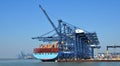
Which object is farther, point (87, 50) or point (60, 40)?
point (87, 50)

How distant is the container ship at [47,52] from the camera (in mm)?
131000

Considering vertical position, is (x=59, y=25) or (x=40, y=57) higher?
(x=59, y=25)

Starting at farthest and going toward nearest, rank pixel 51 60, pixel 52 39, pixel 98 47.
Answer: pixel 98 47 < pixel 52 39 < pixel 51 60

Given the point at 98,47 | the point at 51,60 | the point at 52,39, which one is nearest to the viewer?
the point at 51,60

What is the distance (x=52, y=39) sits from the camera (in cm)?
13988

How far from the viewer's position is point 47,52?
433ft

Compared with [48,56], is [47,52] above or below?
above

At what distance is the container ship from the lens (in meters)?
131

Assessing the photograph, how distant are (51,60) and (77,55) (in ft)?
57.3

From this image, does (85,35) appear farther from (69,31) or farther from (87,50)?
(87,50)

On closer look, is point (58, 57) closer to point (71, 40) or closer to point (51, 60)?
point (51, 60)

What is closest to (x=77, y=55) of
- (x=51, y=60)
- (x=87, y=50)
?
(x=51, y=60)

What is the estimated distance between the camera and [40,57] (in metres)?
134

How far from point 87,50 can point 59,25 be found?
167 ft
